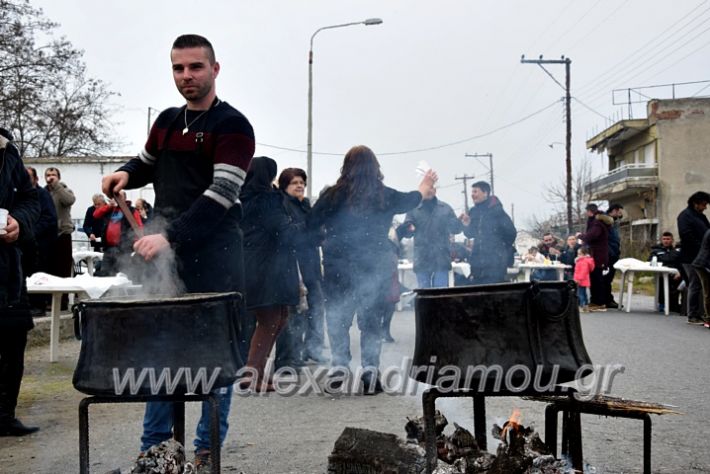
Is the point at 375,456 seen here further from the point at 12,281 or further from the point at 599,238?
the point at 599,238

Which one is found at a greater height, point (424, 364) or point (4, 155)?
point (4, 155)

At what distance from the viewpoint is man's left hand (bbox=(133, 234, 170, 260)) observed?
277 cm

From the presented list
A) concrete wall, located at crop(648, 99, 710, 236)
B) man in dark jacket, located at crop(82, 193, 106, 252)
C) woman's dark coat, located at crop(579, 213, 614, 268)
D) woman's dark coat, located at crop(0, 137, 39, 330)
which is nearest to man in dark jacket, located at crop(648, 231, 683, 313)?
woman's dark coat, located at crop(579, 213, 614, 268)

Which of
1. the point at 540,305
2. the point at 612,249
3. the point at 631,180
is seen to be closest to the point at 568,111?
the point at 631,180

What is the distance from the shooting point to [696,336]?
9.69 metres

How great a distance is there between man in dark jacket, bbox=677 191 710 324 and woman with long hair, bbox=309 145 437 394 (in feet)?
24.6

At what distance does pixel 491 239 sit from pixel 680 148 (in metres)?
37.7

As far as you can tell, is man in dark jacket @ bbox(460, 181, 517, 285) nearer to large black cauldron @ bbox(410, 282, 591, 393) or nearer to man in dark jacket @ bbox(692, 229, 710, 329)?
man in dark jacket @ bbox(692, 229, 710, 329)

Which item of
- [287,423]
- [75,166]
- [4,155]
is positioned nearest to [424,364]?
[287,423]

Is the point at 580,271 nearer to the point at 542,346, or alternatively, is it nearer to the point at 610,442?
the point at 610,442

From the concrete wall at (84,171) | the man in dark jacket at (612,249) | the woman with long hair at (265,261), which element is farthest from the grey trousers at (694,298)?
the concrete wall at (84,171)

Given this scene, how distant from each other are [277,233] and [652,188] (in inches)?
1610

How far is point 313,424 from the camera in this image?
15.5 feet

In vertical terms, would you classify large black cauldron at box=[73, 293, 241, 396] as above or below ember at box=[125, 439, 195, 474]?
above
